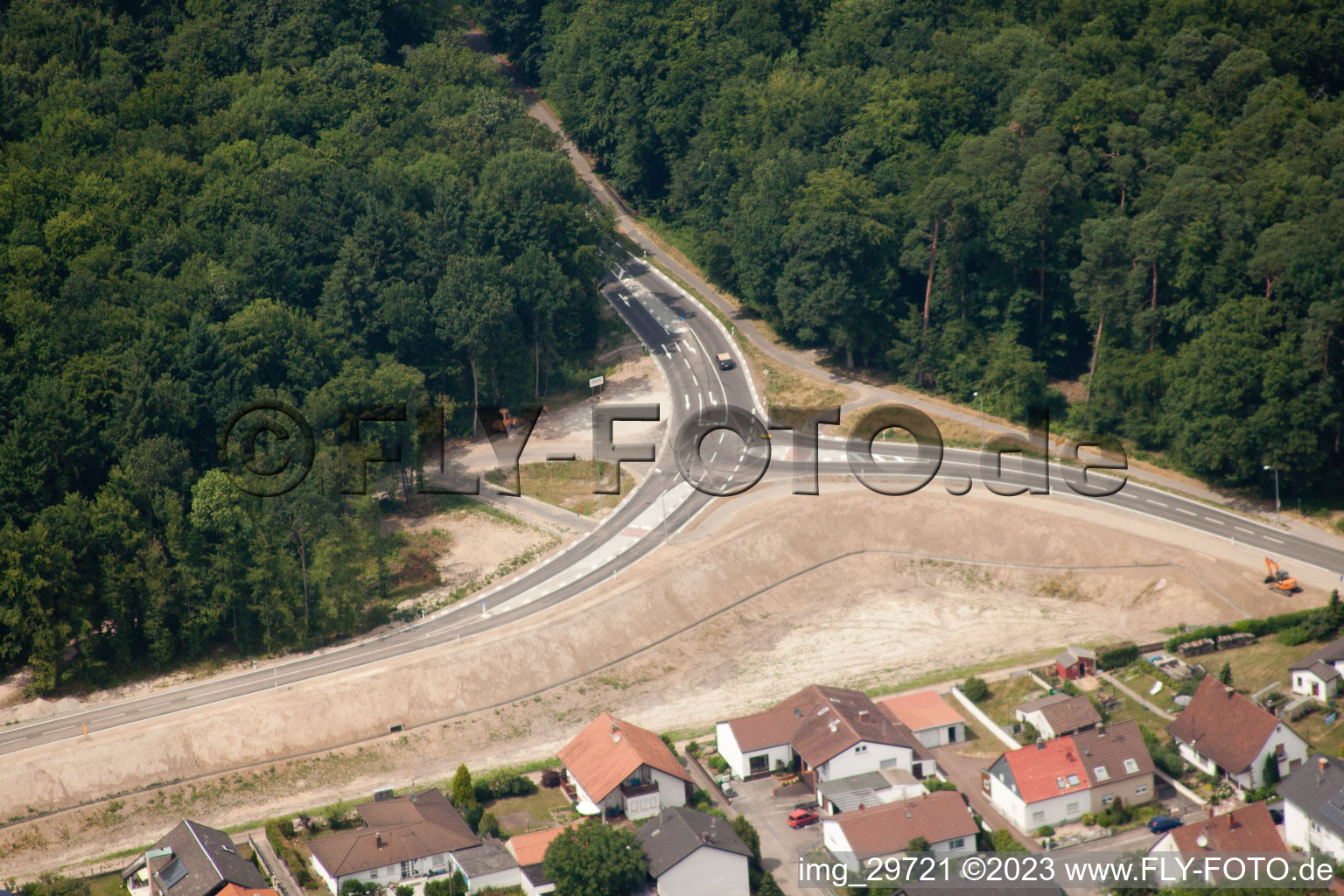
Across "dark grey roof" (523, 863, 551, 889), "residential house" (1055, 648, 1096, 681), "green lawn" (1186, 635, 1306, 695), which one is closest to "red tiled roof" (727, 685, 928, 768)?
"residential house" (1055, 648, 1096, 681)

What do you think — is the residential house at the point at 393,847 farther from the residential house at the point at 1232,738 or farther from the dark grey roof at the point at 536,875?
the residential house at the point at 1232,738

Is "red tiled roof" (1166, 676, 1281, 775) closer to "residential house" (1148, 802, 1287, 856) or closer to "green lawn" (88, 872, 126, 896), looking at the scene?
"residential house" (1148, 802, 1287, 856)

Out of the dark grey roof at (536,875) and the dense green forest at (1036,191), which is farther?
the dense green forest at (1036,191)

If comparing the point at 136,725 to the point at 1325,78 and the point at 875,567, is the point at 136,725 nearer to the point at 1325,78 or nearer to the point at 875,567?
the point at 875,567

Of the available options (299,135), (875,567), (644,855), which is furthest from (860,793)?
(299,135)

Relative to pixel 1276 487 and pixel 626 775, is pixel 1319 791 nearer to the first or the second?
pixel 626 775

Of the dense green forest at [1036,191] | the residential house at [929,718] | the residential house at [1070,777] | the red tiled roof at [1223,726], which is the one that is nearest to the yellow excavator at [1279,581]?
the dense green forest at [1036,191]

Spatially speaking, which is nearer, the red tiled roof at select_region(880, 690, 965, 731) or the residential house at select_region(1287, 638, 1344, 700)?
the residential house at select_region(1287, 638, 1344, 700)
